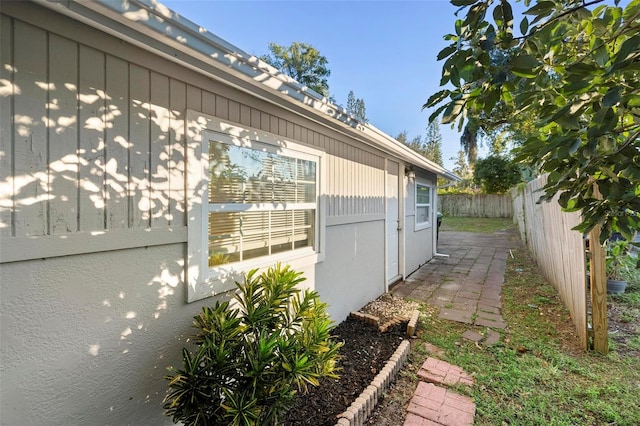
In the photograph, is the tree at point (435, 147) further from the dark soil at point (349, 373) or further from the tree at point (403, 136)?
the dark soil at point (349, 373)

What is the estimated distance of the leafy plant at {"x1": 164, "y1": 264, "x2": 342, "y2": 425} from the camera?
6.22ft

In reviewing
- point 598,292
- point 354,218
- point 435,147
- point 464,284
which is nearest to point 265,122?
point 354,218

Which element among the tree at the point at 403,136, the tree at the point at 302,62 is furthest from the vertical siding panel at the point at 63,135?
the tree at the point at 403,136

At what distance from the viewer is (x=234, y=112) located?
2697mm

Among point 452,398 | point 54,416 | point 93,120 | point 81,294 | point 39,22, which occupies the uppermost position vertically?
point 39,22

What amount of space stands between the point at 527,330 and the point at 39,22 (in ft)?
19.3

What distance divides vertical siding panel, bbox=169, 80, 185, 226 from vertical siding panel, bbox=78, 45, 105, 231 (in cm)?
44

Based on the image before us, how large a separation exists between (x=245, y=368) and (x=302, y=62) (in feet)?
78.2

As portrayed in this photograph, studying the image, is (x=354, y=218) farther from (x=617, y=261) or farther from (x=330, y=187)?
(x=617, y=261)

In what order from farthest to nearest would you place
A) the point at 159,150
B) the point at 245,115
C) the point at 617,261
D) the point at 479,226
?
the point at 479,226 → the point at 617,261 → the point at 245,115 → the point at 159,150

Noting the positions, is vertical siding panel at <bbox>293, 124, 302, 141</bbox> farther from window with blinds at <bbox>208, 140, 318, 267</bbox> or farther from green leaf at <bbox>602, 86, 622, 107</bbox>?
green leaf at <bbox>602, 86, 622, 107</bbox>

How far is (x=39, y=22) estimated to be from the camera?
1588 mm

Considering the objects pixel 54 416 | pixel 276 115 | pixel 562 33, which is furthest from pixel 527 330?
pixel 54 416

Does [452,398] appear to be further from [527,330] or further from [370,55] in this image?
[370,55]
